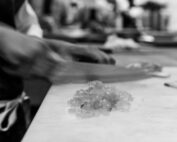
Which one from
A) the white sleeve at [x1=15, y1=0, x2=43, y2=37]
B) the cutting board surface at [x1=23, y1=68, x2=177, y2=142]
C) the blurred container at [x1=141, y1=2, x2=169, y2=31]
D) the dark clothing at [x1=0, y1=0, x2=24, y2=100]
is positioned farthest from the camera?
the blurred container at [x1=141, y1=2, x2=169, y2=31]

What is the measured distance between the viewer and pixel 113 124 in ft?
1.65

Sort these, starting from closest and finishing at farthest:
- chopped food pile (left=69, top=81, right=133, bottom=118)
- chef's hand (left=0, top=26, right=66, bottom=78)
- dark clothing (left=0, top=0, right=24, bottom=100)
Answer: chopped food pile (left=69, top=81, right=133, bottom=118) < chef's hand (left=0, top=26, right=66, bottom=78) < dark clothing (left=0, top=0, right=24, bottom=100)

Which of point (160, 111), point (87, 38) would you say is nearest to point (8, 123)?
point (160, 111)

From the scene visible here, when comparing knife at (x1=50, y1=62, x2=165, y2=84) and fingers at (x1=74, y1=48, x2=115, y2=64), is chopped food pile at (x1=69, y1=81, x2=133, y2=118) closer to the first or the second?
knife at (x1=50, y1=62, x2=165, y2=84)

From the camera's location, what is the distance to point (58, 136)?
17.8 inches

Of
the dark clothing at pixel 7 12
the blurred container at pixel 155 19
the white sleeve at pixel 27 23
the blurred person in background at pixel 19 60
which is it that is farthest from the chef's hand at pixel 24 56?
the blurred container at pixel 155 19

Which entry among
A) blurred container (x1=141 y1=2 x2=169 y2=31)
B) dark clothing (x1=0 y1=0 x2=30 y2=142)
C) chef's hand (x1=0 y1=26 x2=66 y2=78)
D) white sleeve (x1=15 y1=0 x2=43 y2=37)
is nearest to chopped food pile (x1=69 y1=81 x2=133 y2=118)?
chef's hand (x1=0 y1=26 x2=66 y2=78)

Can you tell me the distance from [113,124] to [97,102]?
6cm

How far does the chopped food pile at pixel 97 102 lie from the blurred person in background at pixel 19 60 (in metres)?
0.14

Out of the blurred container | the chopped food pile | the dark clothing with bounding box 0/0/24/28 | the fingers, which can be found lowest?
the blurred container

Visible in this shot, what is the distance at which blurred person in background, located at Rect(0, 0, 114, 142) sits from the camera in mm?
712

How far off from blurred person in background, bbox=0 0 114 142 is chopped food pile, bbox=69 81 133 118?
145 millimetres

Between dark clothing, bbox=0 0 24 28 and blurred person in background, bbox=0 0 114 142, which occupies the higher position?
dark clothing, bbox=0 0 24 28

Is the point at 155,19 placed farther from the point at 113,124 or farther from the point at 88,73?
the point at 113,124
